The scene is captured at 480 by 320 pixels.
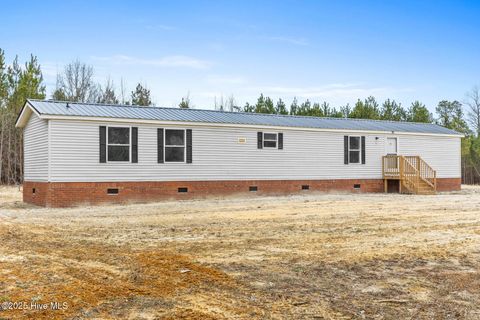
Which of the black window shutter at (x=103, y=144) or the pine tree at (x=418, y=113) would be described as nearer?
the black window shutter at (x=103, y=144)

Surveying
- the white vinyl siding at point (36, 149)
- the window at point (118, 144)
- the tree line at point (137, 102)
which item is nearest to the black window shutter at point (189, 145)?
the window at point (118, 144)

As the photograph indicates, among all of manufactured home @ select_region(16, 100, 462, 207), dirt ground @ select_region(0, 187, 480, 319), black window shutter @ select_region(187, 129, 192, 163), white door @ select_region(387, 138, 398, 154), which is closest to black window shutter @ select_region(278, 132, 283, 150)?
manufactured home @ select_region(16, 100, 462, 207)

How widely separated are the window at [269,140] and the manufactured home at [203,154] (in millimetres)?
41

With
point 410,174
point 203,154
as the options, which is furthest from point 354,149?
point 203,154

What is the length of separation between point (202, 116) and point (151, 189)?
3.80 meters

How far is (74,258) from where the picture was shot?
7.05 meters

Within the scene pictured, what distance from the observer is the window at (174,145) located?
18.0m

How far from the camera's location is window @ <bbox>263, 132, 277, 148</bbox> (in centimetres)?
2020

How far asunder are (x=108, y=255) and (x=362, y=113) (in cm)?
3390

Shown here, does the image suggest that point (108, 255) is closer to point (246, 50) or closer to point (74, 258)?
point (74, 258)

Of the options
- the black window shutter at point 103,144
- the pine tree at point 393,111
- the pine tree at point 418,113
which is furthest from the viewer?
the pine tree at point 393,111

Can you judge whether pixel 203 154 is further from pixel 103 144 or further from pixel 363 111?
pixel 363 111

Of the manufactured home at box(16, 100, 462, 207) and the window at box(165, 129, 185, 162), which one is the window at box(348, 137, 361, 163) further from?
the window at box(165, 129, 185, 162)

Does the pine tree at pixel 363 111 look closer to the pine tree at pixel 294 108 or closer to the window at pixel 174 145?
the pine tree at pixel 294 108
